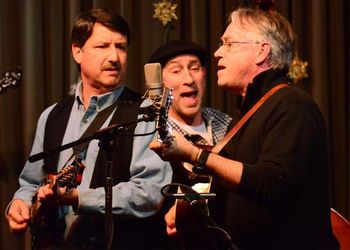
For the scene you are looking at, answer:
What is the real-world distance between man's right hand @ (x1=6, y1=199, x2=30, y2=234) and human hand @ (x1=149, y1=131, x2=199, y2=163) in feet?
3.56

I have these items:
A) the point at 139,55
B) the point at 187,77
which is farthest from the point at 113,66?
the point at 139,55

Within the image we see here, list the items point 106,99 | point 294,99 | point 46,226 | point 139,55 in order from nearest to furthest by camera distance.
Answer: point 294,99, point 46,226, point 106,99, point 139,55

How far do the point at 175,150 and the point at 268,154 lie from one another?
28cm

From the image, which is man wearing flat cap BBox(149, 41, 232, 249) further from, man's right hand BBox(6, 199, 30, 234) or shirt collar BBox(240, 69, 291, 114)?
shirt collar BBox(240, 69, 291, 114)

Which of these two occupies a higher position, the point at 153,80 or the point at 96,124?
the point at 153,80

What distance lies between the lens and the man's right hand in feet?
9.57

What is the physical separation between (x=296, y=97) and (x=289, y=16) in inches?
74.6

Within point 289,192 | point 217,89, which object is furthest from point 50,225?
point 217,89

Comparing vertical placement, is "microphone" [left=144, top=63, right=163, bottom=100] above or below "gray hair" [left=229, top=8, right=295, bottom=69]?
below

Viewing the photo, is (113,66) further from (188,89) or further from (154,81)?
(154,81)

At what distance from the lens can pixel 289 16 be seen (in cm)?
400

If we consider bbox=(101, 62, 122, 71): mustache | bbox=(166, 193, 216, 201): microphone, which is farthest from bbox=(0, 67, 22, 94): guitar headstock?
bbox=(166, 193, 216, 201): microphone

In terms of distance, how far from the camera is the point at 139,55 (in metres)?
3.90

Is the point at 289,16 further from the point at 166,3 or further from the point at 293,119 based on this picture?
the point at 293,119
